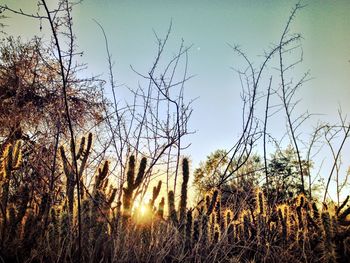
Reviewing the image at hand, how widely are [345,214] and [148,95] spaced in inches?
110

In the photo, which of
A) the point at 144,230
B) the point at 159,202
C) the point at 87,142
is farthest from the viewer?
the point at 159,202

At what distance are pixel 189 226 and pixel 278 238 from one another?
902 mm

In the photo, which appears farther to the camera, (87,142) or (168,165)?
(168,165)

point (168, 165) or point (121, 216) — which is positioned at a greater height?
point (168, 165)

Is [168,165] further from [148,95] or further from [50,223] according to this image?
[50,223]

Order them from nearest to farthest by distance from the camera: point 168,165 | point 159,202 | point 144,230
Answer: point 144,230
point 159,202
point 168,165

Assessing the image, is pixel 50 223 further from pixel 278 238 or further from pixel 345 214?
pixel 345 214

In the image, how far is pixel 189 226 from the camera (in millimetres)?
2992

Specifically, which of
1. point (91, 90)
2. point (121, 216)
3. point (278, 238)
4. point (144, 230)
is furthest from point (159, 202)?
point (91, 90)

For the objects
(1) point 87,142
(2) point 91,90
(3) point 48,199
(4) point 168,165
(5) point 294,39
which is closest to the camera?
(3) point 48,199

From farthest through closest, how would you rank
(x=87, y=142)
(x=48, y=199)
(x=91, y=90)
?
(x=91, y=90), (x=87, y=142), (x=48, y=199)

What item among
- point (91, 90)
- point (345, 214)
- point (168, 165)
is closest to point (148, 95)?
point (168, 165)

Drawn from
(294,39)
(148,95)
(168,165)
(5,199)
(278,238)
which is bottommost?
(278,238)

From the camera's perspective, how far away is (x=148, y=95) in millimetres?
4688
